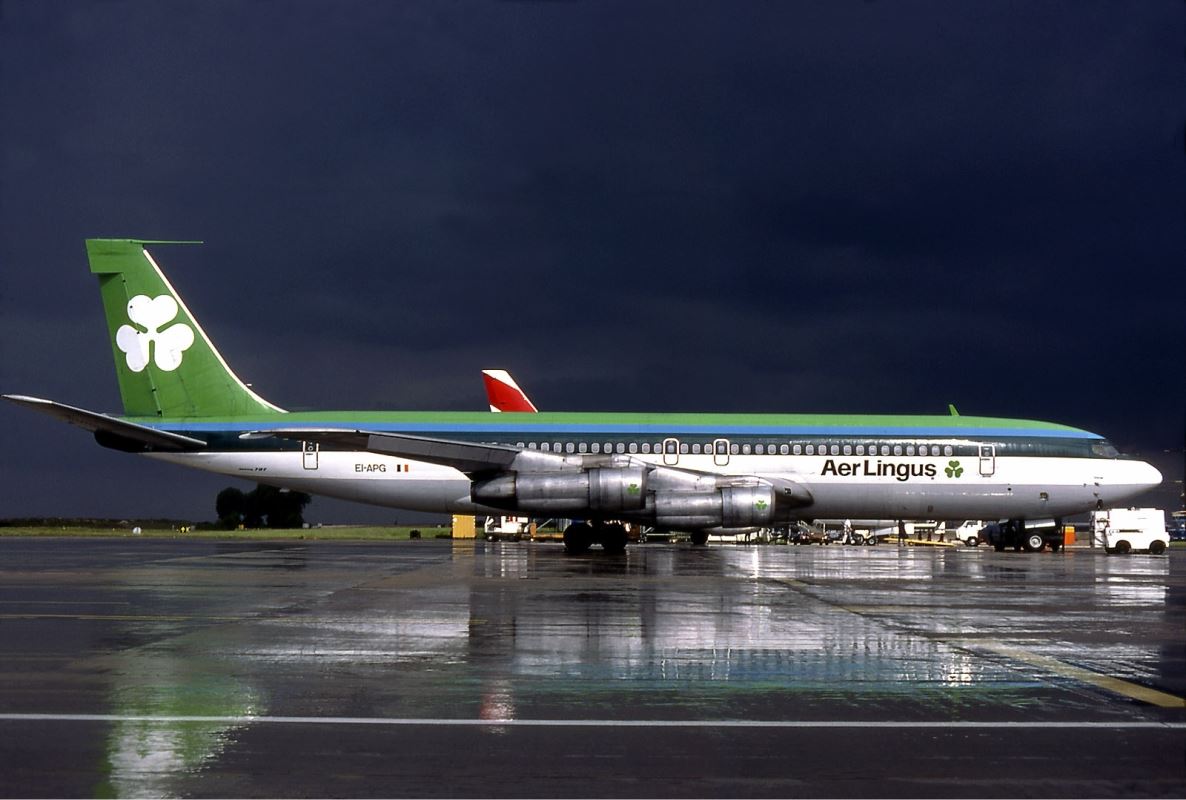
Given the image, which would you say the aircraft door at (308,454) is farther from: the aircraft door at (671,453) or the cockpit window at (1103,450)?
the cockpit window at (1103,450)

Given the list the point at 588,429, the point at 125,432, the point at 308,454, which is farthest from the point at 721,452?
the point at 125,432

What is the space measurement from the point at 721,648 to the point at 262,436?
84.3 ft

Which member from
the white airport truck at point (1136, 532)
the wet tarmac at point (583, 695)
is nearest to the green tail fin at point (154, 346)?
the wet tarmac at point (583, 695)

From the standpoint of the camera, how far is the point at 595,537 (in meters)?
35.1

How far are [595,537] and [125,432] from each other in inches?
615

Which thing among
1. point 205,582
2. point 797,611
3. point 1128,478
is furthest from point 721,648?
point 1128,478

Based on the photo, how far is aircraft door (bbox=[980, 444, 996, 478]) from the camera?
36.3 metres

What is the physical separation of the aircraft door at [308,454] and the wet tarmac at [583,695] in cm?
1761

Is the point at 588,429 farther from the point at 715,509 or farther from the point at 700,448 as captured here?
the point at 715,509

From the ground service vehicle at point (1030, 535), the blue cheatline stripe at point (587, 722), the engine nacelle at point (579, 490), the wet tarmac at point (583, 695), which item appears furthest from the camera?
the ground service vehicle at point (1030, 535)

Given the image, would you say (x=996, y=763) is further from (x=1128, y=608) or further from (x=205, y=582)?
(x=205, y=582)

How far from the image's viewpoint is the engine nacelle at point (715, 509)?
1228 inches

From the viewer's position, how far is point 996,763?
6.39m

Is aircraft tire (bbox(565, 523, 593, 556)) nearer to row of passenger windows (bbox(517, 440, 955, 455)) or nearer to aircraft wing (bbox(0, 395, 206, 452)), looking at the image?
row of passenger windows (bbox(517, 440, 955, 455))
